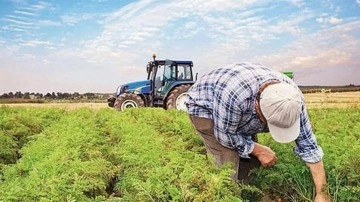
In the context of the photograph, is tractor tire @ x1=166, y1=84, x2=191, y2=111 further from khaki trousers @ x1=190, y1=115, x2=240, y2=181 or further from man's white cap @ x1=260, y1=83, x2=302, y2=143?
man's white cap @ x1=260, y1=83, x2=302, y2=143

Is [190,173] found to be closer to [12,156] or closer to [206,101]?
[206,101]

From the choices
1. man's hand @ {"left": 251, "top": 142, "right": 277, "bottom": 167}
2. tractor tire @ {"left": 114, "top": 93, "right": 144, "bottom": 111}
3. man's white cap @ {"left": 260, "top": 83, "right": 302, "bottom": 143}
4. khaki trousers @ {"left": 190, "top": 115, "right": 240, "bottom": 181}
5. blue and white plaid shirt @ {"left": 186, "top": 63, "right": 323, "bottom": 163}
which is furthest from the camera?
tractor tire @ {"left": 114, "top": 93, "right": 144, "bottom": 111}

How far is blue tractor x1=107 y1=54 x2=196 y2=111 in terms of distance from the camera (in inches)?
806

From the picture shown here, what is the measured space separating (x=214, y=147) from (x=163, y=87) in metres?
15.6

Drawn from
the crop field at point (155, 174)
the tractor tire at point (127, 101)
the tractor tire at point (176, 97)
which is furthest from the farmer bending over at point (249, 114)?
the tractor tire at point (127, 101)

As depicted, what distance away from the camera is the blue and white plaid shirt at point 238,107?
5199 millimetres

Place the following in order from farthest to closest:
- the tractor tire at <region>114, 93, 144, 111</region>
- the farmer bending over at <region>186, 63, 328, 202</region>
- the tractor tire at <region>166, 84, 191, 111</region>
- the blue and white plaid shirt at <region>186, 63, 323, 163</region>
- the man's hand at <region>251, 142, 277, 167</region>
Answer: the tractor tire at <region>114, 93, 144, 111</region>
the tractor tire at <region>166, 84, 191, 111</region>
the man's hand at <region>251, 142, 277, 167</region>
the blue and white plaid shirt at <region>186, 63, 323, 163</region>
the farmer bending over at <region>186, 63, 328, 202</region>

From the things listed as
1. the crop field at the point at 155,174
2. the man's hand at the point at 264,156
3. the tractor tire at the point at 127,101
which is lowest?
the crop field at the point at 155,174

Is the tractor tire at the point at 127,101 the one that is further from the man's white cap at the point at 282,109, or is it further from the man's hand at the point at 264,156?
the man's white cap at the point at 282,109

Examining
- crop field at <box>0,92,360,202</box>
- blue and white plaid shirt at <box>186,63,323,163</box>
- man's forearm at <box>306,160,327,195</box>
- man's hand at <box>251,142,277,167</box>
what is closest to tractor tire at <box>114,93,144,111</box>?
crop field at <box>0,92,360,202</box>

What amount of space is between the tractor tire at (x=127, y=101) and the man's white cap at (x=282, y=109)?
A: 17197 millimetres

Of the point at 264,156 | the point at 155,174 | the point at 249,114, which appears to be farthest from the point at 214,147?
the point at 155,174

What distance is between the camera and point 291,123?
4.83m

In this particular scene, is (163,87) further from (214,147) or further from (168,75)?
(214,147)
